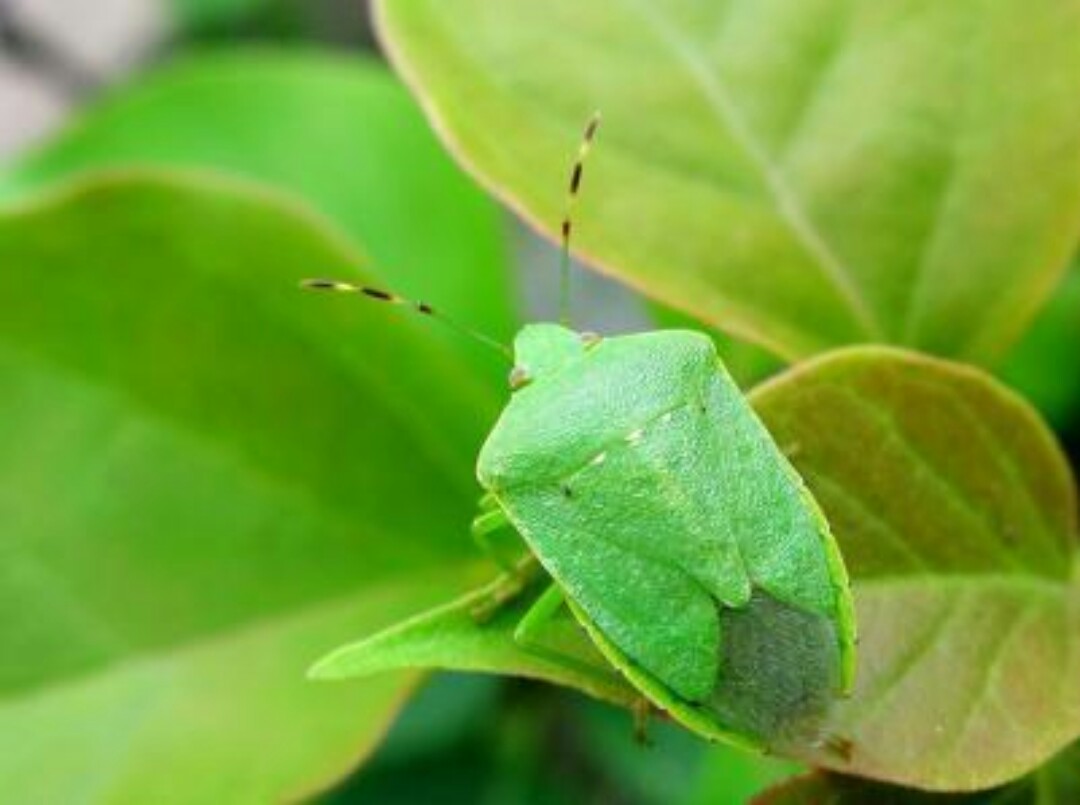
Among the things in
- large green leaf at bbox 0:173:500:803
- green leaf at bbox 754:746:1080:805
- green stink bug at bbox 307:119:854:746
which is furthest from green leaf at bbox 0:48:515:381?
green leaf at bbox 754:746:1080:805

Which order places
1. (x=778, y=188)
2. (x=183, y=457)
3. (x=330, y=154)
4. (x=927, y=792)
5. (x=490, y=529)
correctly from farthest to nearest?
(x=330, y=154)
(x=183, y=457)
(x=778, y=188)
(x=490, y=529)
(x=927, y=792)

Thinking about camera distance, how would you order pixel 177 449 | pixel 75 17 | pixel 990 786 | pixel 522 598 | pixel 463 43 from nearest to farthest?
1. pixel 990 786
2. pixel 522 598
3. pixel 463 43
4. pixel 177 449
5. pixel 75 17

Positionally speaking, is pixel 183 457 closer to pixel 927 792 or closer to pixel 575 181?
pixel 575 181

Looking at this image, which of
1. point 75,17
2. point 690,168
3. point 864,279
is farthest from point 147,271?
point 75,17

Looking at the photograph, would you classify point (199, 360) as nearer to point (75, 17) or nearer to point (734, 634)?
point (734, 634)

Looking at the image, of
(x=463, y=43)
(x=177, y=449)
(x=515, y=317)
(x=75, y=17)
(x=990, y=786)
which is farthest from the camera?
(x=75, y=17)

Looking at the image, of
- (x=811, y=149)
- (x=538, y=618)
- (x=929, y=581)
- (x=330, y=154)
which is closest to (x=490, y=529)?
(x=538, y=618)

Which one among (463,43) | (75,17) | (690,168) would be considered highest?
(463,43)
